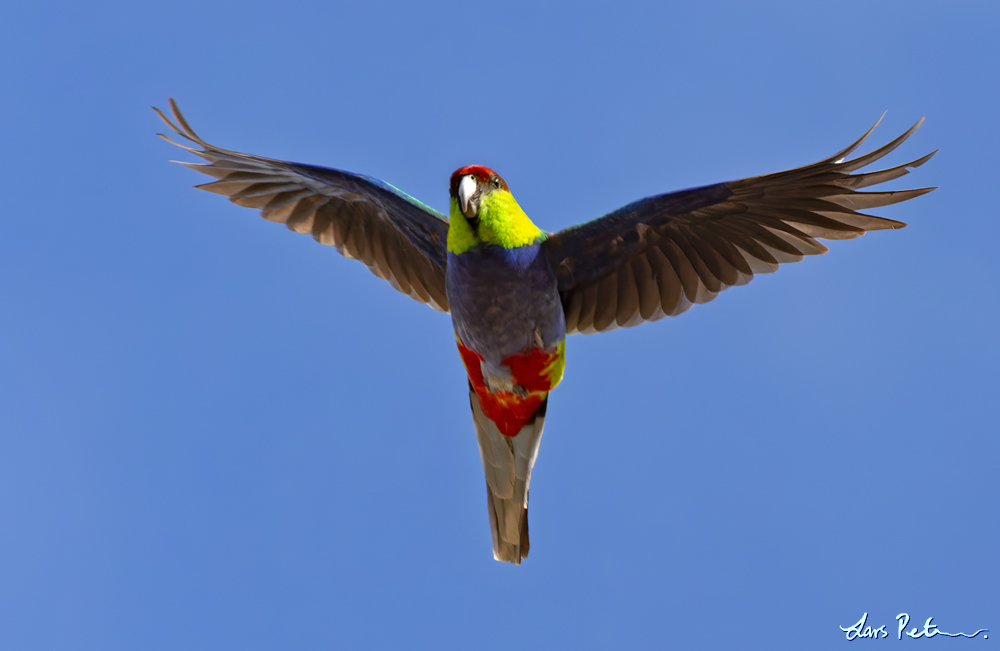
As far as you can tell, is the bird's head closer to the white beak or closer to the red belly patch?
the white beak

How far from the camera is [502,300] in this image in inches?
241

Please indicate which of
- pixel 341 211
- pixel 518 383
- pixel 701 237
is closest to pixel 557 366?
pixel 518 383

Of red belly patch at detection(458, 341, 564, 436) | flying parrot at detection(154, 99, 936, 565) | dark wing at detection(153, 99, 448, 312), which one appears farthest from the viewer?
dark wing at detection(153, 99, 448, 312)

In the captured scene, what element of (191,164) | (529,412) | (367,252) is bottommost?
(529,412)

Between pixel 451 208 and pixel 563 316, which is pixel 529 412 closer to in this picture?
pixel 563 316

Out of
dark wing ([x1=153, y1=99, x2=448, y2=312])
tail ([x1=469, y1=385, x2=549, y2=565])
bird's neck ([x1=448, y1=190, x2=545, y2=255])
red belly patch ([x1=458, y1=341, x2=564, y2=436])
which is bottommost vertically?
tail ([x1=469, y1=385, x2=549, y2=565])

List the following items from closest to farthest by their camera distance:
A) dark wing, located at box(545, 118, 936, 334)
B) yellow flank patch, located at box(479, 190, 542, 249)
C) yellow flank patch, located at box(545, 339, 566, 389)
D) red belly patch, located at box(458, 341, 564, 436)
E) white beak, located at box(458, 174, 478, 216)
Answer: white beak, located at box(458, 174, 478, 216) → yellow flank patch, located at box(479, 190, 542, 249) → dark wing, located at box(545, 118, 936, 334) → red belly patch, located at box(458, 341, 564, 436) → yellow flank patch, located at box(545, 339, 566, 389)

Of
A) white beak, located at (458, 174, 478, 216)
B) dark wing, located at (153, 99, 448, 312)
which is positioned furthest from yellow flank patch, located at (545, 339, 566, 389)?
white beak, located at (458, 174, 478, 216)

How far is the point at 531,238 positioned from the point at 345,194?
2.05 m

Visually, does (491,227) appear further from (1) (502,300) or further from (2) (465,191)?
(1) (502,300)

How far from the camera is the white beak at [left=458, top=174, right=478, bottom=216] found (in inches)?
230

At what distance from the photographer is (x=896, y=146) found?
18.9 feet

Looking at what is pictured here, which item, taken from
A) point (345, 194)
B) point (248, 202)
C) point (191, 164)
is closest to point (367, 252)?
point (345, 194)

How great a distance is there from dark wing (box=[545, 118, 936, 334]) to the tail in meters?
1.00
